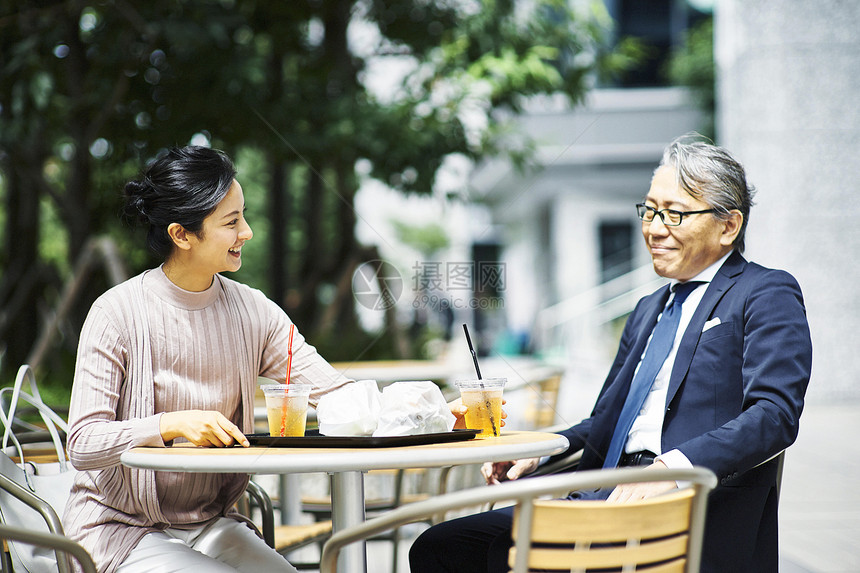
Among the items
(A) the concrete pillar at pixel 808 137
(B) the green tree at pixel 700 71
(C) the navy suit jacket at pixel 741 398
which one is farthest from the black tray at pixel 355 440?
(B) the green tree at pixel 700 71

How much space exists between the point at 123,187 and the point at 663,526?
56.7 inches

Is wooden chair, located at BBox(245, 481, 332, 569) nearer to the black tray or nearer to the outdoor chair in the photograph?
the black tray

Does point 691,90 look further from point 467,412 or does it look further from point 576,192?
point 467,412

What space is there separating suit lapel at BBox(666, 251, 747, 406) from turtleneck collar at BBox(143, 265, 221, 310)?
1.09m

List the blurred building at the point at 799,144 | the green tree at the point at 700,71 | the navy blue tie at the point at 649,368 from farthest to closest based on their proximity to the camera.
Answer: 1. the green tree at the point at 700,71
2. the blurred building at the point at 799,144
3. the navy blue tie at the point at 649,368

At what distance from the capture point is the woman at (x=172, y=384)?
1786mm

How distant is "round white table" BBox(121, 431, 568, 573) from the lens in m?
1.50

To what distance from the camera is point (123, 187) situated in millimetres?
2088

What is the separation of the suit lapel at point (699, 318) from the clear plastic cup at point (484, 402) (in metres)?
0.39

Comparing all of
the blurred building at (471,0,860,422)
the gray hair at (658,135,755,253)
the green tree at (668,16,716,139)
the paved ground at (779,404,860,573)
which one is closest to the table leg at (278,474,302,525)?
the gray hair at (658,135,755,253)

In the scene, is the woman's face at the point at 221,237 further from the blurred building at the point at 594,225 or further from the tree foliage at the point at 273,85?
the blurred building at the point at 594,225

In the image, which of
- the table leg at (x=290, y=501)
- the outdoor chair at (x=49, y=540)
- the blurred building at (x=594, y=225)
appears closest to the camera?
the outdoor chair at (x=49, y=540)

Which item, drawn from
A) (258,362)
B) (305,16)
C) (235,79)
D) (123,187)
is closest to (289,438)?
(258,362)

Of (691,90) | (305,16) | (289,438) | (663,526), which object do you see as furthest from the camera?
(691,90)
